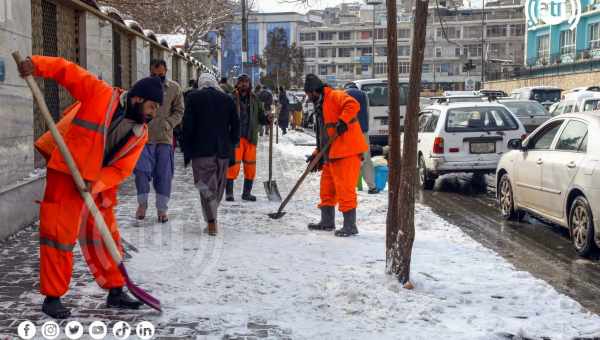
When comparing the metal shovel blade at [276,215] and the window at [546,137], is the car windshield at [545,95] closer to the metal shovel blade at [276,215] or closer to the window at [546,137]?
the window at [546,137]

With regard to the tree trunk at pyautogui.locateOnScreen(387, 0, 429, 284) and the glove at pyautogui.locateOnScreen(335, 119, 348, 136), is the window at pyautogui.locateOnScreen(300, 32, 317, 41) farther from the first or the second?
the tree trunk at pyautogui.locateOnScreen(387, 0, 429, 284)

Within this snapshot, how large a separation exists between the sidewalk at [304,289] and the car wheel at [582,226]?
1.03m

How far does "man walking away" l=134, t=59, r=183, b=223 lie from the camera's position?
852 centimetres

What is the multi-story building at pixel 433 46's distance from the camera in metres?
106

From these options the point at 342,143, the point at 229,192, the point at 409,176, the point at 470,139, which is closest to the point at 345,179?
the point at 342,143

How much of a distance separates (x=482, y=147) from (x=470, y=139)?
0.25 meters

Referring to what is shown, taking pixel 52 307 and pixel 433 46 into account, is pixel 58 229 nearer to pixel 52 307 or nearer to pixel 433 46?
pixel 52 307

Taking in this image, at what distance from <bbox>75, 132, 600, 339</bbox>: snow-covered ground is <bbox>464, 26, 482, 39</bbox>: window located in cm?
10422

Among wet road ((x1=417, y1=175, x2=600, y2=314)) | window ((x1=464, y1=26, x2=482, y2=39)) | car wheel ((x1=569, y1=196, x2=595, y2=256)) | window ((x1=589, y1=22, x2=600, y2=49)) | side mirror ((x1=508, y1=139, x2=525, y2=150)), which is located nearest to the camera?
wet road ((x1=417, y1=175, x2=600, y2=314))

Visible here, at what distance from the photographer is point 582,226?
295 inches

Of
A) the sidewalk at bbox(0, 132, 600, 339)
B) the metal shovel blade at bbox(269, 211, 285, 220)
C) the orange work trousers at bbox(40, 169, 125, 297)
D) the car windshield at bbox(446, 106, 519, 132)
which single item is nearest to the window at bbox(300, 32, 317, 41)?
the car windshield at bbox(446, 106, 519, 132)

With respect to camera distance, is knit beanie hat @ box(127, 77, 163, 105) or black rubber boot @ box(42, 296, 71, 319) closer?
black rubber boot @ box(42, 296, 71, 319)

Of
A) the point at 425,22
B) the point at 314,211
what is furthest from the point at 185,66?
the point at 425,22

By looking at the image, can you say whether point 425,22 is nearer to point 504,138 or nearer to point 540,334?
point 540,334
